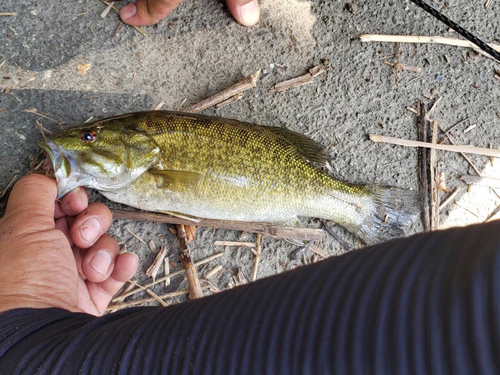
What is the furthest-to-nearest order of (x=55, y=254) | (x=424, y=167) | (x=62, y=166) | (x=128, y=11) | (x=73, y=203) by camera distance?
(x=424, y=167), (x=128, y=11), (x=73, y=203), (x=62, y=166), (x=55, y=254)

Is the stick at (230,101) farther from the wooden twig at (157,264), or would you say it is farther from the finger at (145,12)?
the wooden twig at (157,264)

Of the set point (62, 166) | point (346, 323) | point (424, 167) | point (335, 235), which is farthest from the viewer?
point (424, 167)

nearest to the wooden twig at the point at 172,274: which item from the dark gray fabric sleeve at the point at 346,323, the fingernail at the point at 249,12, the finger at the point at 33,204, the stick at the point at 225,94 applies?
the finger at the point at 33,204

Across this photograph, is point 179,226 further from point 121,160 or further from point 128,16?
→ point 128,16

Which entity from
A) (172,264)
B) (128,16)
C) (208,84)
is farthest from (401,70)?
(172,264)

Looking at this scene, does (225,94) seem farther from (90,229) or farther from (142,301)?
(142,301)

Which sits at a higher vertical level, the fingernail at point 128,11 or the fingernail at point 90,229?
the fingernail at point 128,11

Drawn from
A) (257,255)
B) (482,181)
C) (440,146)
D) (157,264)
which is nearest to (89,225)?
(157,264)
